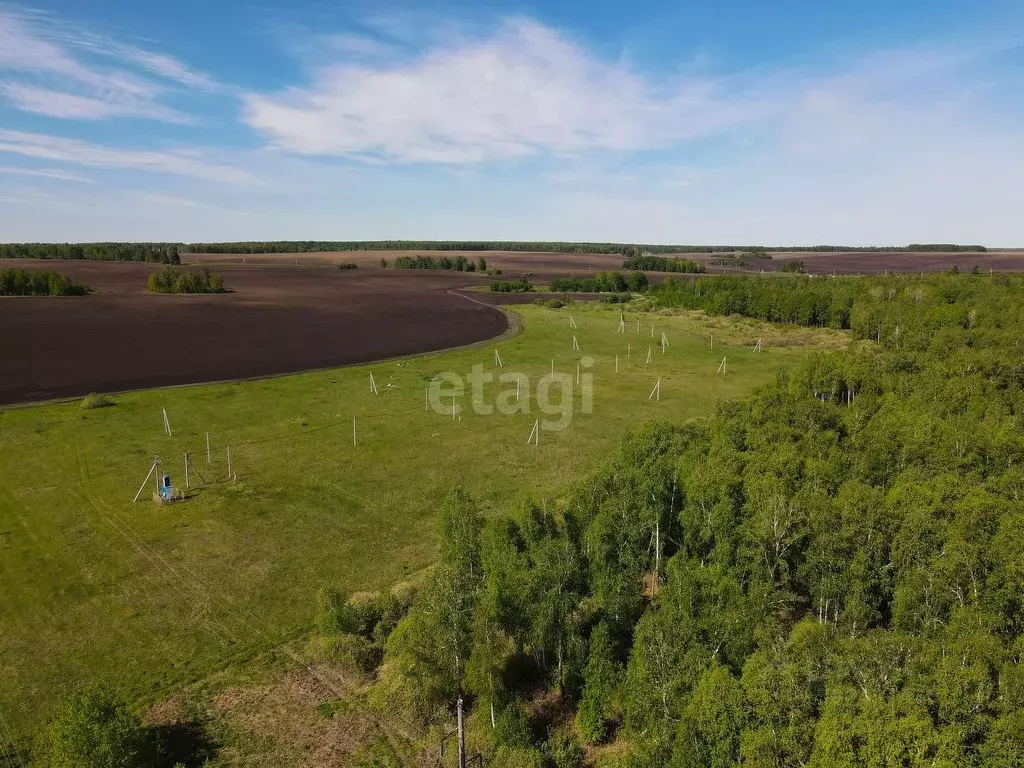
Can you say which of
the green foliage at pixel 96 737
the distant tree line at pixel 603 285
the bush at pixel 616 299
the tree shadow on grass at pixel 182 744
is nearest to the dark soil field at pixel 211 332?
the distant tree line at pixel 603 285

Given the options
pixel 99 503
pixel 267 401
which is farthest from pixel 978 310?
pixel 99 503

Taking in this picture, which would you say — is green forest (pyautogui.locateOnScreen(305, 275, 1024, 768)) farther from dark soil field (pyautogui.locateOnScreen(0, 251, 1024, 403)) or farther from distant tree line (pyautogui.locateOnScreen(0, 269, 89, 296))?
distant tree line (pyautogui.locateOnScreen(0, 269, 89, 296))

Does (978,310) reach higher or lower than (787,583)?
higher

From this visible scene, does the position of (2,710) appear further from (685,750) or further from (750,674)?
(750,674)

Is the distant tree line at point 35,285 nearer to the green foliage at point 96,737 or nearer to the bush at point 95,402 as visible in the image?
the bush at point 95,402

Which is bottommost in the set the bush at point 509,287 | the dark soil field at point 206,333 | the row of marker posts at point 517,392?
the row of marker posts at point 517,392

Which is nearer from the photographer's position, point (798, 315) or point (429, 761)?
point (429, 761)

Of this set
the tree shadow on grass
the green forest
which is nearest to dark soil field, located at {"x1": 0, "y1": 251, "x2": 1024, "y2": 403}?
the tree shadow on grass

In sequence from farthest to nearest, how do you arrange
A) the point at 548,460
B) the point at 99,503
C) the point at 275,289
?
the point at 275,289 < the point at 548,460 < the point at 99,503
